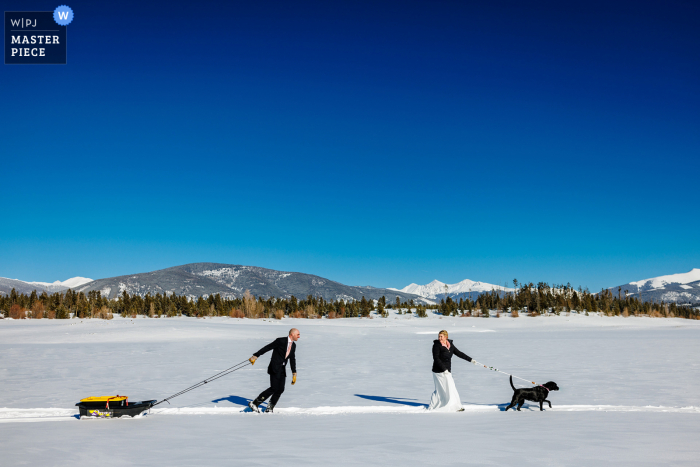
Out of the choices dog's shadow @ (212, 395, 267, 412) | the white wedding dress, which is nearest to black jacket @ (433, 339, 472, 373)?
the white wedding dress

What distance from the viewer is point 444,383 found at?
938cm

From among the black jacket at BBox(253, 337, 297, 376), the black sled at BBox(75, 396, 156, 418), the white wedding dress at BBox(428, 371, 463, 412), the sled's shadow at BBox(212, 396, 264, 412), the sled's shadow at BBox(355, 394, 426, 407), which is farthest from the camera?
the sled's shadow at BBox(212, 396, 264, 412)

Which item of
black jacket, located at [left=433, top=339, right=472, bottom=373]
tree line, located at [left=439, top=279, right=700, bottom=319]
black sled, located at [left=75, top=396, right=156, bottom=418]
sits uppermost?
black jacket, located at [left=433, top=339, right=472, bottom=373]

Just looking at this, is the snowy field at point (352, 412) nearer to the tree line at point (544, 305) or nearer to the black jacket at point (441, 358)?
the black jacket at point (441, 358)

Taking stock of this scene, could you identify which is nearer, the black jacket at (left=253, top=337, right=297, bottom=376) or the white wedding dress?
the white wedding dress

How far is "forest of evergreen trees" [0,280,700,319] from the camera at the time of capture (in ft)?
141

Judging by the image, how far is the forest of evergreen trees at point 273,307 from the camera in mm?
43128

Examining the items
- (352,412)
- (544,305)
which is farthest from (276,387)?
(544,305)

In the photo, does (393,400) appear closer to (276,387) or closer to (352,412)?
(352,412)

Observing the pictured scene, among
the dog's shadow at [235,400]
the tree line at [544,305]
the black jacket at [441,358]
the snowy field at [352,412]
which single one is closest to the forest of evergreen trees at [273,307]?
the tree line at [544,305]

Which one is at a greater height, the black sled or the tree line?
the black sled

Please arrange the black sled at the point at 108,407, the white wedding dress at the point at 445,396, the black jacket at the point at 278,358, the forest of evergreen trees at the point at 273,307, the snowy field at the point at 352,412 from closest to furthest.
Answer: the snowy field at the point at 352,412, the black sled at the point at 108,407, the white wedding dress at the point at 445,396, the black jacket at the point at 278,358, the forest of evergreen trees at the point at 273,307

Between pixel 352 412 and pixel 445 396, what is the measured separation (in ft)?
5.86

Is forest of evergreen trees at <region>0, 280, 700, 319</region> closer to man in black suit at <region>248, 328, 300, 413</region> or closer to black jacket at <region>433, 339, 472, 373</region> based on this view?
man in black suit at <region>248, 328, 300, 413</region>
